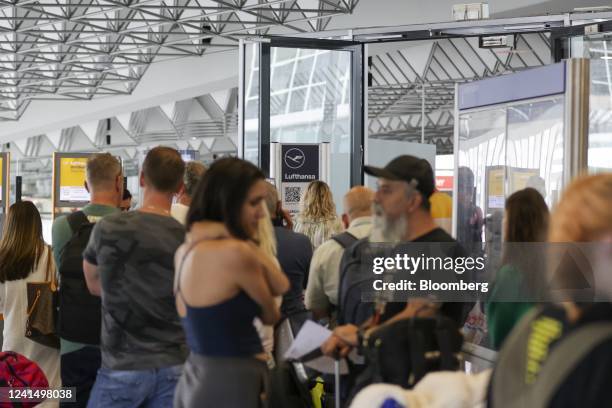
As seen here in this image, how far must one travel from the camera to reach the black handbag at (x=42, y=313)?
5.34 metres

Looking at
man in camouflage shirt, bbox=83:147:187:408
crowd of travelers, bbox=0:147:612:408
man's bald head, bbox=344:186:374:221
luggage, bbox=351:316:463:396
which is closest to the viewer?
crowd of travelers, bbox=0:147:612:408

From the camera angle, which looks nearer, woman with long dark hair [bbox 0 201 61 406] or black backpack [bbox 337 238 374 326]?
black backpack [bbox 337 238 374 326]

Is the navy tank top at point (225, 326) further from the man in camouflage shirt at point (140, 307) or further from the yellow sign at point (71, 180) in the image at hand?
the yellow sign at point (71, 180)

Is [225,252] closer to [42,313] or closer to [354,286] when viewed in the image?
[354,286]

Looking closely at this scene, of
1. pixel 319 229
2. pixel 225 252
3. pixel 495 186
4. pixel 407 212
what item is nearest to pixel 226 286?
pixel 225 252

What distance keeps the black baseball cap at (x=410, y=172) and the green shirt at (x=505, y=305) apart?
732mm

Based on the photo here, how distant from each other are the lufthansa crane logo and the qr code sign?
0.85 ft

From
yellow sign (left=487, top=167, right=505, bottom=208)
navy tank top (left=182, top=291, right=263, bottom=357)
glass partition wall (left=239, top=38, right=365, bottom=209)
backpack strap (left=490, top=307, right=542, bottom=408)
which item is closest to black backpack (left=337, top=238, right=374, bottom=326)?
navy tank top (left=182, top=291, right=263, bottom=357)

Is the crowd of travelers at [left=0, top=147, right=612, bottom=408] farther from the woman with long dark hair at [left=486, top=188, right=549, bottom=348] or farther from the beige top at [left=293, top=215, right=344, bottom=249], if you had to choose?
the beige top at [left=293, top=215, right=344, bottom=249]

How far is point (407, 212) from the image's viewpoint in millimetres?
2963

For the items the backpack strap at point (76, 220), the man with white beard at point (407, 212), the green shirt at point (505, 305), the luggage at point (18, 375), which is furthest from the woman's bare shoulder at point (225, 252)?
the luggage at point (18, 375)

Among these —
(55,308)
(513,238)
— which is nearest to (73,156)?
(55,308)

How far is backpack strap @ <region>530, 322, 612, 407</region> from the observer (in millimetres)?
1646

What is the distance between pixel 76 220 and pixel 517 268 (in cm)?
230
